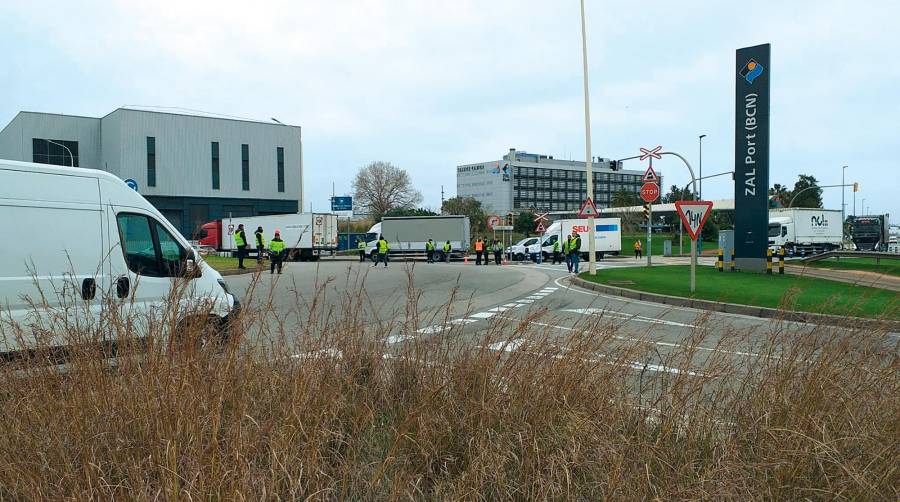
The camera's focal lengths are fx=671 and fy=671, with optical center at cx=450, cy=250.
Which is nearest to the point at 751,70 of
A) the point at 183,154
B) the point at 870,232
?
the point at 870,232

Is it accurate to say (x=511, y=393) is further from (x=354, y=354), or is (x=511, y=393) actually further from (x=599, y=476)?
(x=354, y=354)

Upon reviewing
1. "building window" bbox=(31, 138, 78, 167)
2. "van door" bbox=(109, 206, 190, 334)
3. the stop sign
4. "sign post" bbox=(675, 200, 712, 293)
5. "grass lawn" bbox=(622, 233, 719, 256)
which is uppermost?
"building window" bbox=(31, 138, 78, 167)

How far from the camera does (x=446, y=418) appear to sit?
3322 millimetres

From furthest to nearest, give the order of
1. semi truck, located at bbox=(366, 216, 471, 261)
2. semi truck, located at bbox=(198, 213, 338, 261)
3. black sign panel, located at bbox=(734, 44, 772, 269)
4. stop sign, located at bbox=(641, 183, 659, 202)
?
semi truck, located at bbox=(366, 216, 471, 261)
semi truck, located at bbox=(198, 213, 338, 261)
stop sign, located at bbox=(641, 183, 659, 202)
black sign panel, located at bbox=(734, 44, 772, 269)

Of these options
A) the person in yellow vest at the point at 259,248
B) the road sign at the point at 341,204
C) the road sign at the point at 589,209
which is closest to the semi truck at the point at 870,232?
the road sign at the point at 341,204

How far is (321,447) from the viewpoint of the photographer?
296cm

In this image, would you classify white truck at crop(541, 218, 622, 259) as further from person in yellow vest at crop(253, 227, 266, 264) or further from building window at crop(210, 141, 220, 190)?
building window at crop(210, 141, 220, 190)

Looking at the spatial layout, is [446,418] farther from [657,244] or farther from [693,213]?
[657,244]

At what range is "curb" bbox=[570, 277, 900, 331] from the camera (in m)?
4.56

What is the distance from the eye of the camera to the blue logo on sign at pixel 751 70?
2275 cm

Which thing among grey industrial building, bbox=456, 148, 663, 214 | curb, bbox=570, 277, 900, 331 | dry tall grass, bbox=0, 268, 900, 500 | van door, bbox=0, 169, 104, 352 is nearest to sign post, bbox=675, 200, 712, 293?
curb, bbox=570, 277, 900, 331

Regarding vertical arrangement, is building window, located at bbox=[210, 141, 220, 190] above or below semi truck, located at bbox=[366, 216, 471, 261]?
Result: above

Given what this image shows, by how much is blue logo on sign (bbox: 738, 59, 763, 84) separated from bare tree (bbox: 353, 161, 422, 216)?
221ft

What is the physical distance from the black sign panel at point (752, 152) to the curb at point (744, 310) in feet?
21.1
